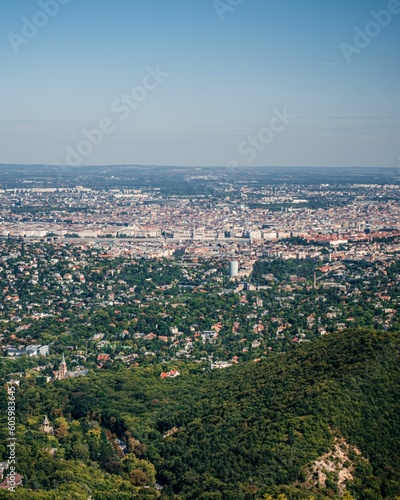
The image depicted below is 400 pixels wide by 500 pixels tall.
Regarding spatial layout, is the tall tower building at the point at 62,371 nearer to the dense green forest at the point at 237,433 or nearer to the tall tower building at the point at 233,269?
the dense green forest at the point at 237,433

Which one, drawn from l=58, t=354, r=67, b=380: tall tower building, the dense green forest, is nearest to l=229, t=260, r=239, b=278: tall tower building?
l=58, t=354, r=67, b=380: tall tower building

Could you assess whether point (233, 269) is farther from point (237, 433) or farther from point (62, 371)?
point (237, 433)

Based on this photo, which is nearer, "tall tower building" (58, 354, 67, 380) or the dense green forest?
the dense green forest

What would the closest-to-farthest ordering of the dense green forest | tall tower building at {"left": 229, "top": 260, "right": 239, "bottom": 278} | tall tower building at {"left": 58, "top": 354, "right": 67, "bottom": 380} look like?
the dense green forest, tall tower building at {"left": 58, "top": 354, "right": 67, "bottom": 380}, tall tower building at {"left": 229, "top": 260, "right": 239, "bottom": 278}

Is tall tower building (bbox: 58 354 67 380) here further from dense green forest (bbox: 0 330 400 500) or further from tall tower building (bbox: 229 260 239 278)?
tall tower building (bbox: 229 260 239 278)

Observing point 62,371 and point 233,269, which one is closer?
point 62,371

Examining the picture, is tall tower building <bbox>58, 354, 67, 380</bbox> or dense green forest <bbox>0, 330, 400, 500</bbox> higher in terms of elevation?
dense green forest <bbox>0, 330, 400, 500</bbox>

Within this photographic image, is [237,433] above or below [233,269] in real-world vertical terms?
above

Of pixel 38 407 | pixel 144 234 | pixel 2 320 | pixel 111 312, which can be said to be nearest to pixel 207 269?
pixel 111 312

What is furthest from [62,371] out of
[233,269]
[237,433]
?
[233,269]

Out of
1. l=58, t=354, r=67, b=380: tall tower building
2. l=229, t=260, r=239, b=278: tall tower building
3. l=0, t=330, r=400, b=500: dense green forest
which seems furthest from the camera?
l=229, t=260, r=239, b=278: tall tower building

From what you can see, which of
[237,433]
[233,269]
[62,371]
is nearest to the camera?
[237,433]
